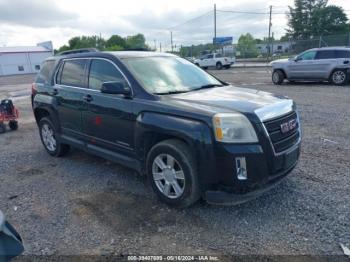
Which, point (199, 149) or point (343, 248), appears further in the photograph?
point (199, 149)

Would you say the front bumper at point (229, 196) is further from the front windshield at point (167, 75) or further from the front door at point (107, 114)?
the front windshield at point (167, 75)

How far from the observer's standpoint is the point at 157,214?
Result: 3.52m

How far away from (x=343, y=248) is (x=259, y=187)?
3.00ft

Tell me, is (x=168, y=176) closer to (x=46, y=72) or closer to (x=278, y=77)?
(x=46, y=72)

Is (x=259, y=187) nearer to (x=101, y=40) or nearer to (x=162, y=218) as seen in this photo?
(x=162, y=218)

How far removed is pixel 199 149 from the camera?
3162 mm

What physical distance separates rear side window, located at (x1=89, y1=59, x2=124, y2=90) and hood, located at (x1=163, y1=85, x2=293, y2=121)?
3.13 feet

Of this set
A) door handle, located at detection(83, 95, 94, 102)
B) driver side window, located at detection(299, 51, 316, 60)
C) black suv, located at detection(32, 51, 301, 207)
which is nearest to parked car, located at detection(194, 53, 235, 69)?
driver side window, located at detection(299, 51, 316, 60)

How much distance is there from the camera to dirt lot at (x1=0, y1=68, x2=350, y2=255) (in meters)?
2.95

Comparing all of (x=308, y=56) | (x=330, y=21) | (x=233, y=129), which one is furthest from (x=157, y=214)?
(x=330, y=21)

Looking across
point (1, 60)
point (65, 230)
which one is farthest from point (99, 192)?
point (1, 60)

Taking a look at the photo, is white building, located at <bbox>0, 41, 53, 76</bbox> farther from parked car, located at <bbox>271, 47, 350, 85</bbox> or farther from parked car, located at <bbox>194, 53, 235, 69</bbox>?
parked car, located at <bbox>271, 47, 350, 85</bbox>

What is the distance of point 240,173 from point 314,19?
77657mm

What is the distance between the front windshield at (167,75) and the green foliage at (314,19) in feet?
232
